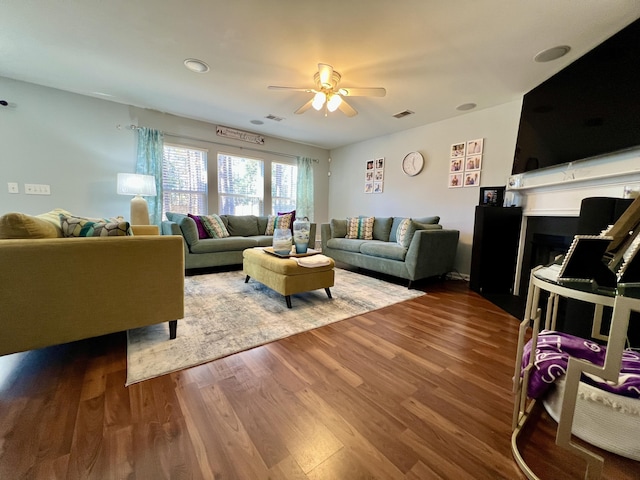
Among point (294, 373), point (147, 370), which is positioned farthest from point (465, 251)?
point (147, 370)

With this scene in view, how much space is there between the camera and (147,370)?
136 cm

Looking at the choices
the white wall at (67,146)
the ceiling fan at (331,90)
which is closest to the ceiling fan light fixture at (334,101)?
the ceiling fan at (331,90)

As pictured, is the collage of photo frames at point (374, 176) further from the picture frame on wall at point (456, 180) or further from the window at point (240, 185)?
the window at point (240, 185)

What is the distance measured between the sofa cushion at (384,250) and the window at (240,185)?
246 centimetres

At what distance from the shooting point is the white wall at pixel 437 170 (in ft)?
10.5

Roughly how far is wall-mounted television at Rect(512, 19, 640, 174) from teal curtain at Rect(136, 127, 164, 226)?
16.0 ft

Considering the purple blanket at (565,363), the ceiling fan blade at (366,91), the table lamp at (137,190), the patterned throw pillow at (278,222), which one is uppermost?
the ceiling fan blade at (366,91)

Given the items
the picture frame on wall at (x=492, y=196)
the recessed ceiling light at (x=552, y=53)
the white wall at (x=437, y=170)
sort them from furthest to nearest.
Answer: the white wall at (x=437, y=170)
the picture frame on wall at (x=492, y=196)
the recessed ceiling light at (x=552, y=53)

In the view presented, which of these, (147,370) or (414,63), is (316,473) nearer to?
(147,370)

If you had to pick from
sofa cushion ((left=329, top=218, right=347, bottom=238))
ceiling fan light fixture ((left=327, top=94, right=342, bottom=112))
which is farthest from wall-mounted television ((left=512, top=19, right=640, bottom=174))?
sofa cushion ((left=329, top=218, right=347, bottom=238))

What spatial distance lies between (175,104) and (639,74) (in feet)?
15.3

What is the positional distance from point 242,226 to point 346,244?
6.00 feet

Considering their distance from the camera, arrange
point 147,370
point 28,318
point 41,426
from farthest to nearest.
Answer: point 147,370 → point 28,318 → point 41,426

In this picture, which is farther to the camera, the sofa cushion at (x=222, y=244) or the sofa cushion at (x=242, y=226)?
the sofa cushion at (x=242, y=226)
